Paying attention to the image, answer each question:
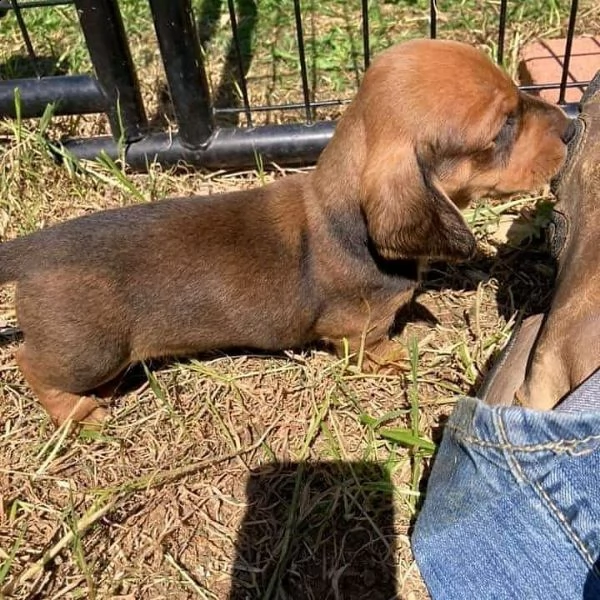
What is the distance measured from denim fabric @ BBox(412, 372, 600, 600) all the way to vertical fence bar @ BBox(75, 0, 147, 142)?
288 centimetres

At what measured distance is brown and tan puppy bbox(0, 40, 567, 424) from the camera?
2.75 meters

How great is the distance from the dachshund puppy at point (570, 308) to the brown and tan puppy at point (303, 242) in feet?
0.39

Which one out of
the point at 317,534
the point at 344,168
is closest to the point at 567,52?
the point at 344,168

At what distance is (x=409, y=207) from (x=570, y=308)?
699 millimetres

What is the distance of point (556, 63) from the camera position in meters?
4.61

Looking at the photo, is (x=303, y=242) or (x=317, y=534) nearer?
(x=317, y=534)

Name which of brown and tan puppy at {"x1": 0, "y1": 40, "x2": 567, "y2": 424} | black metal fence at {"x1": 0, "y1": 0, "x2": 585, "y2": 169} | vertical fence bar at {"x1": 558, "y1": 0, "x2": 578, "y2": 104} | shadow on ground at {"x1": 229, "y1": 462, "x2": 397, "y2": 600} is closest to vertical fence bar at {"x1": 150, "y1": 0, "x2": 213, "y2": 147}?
black metal fence at {"x1": 0, "y1": 0, "x2": 585, "y2": 169}

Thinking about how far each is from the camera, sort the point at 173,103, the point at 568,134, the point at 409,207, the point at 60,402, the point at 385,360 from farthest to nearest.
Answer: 1. the point at 173,103
2. the point at 385,360
3. the point at 60,402
4. the point at 568,134
5. the point at 409,207

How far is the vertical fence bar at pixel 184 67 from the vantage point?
12.5 ft

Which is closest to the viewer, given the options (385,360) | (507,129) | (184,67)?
(507,129)

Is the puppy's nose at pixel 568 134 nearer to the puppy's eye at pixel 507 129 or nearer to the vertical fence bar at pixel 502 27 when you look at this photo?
the puppy's eye at pixel 507 129

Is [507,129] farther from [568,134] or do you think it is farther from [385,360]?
[385,360]

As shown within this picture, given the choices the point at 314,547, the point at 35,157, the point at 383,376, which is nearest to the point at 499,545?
the point at 314,547

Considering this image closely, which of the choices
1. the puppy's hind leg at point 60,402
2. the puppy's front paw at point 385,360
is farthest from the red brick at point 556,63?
the puppy's hind leg at point 60,402
